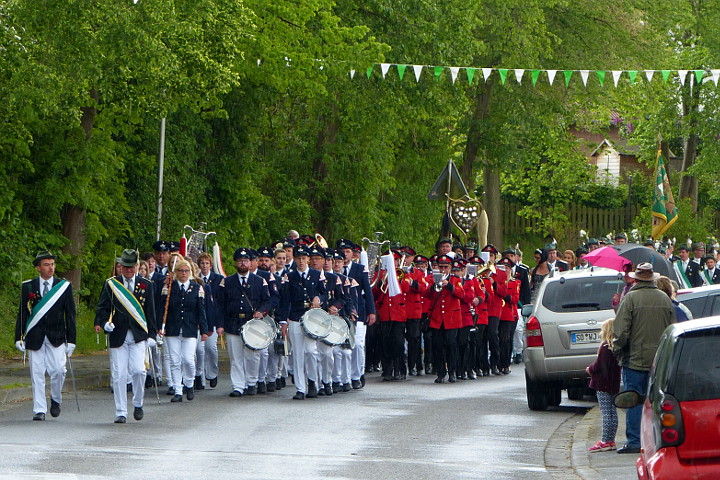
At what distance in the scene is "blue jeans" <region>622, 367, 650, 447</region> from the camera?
1247 cm

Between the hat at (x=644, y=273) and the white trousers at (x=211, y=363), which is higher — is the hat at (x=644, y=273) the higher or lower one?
the higher one

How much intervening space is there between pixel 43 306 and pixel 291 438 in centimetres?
338

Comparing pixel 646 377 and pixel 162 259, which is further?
pixel 162 259

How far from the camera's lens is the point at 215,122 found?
32.1m

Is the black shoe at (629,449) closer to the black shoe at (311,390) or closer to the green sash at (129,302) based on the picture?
the green sash at (129,302)

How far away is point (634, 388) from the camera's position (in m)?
12.5

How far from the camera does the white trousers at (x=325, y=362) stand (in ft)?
61.7

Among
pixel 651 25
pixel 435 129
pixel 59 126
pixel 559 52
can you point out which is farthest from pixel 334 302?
pixel 651 25

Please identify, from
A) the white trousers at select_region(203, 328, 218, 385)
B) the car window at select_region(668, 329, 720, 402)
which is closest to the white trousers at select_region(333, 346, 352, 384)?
the white trousers at select_region(203, 328, 218, 385)

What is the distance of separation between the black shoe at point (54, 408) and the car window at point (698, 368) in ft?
28.5

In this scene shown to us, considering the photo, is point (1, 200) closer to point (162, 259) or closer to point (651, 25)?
point (162, 259)

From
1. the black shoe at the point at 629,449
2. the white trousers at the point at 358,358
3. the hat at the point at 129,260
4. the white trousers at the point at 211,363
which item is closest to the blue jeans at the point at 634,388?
the black shoe at the point at 629,449

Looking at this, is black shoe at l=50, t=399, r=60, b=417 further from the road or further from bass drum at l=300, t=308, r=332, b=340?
bass drum at l=300, t=308, r=332, b=340

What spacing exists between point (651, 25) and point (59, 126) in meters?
24.0
